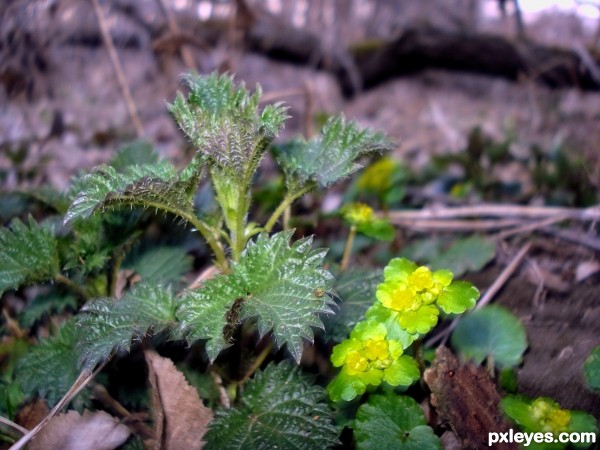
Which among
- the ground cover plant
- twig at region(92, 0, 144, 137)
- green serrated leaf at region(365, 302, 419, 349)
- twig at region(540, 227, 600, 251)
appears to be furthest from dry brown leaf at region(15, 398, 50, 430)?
twig at region(540, 227, 600, 251)

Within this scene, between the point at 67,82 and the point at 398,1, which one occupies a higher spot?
the point at 398,1

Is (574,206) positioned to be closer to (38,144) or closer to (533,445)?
(533,445)

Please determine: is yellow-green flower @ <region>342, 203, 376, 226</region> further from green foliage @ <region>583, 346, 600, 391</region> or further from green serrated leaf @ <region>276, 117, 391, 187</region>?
green foliage @ <region>583, 346, 600, 391</region>

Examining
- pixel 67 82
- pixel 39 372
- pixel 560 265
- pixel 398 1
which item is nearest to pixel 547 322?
A: pixel 560 265

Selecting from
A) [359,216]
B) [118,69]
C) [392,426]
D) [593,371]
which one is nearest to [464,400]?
[392,426]

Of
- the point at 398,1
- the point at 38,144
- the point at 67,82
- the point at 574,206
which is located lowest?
the point at 574,206

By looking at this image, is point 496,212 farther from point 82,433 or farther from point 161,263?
point 82,433

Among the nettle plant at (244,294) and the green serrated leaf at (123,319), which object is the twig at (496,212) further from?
the green serrated leaf at (123,319)

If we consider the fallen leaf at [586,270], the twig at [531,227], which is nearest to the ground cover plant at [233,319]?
the fallen leaf at [586,270]
